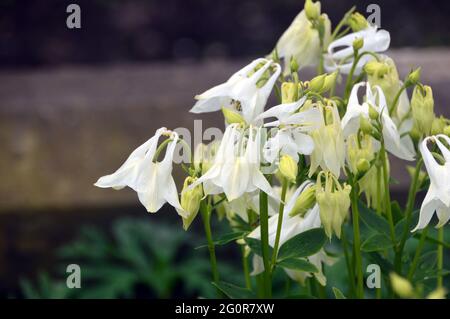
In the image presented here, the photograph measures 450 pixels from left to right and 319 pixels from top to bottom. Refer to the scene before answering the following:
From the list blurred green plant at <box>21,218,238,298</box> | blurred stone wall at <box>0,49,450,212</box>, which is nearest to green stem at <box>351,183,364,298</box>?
blurred green plant at <box>21,218,238,298</box>

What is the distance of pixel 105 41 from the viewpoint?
145 inches

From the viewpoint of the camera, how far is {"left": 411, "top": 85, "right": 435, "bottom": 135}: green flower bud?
107cm

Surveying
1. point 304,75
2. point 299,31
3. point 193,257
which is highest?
point 299,31

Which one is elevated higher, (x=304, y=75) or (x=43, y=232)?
(x=304, y=75)

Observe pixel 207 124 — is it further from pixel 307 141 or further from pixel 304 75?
pixel 307 141

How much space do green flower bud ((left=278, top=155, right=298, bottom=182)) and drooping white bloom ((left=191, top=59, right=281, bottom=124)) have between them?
0.29 ft

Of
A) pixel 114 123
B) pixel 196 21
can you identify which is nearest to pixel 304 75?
pixel 114 123

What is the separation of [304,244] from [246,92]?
8.3 inches

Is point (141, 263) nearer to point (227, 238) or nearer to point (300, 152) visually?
point (227, 238)

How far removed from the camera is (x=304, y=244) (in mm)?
1062

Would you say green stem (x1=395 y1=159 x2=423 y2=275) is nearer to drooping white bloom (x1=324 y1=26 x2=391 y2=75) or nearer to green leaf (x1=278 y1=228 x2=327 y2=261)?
green leaf (x1=278 y1=228 x2=327 y2=261)

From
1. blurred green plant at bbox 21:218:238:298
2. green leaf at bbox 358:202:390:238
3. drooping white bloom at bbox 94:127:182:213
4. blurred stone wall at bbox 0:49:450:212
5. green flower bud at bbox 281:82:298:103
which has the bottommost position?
blurred green plant at bbox 21:218:238:298
